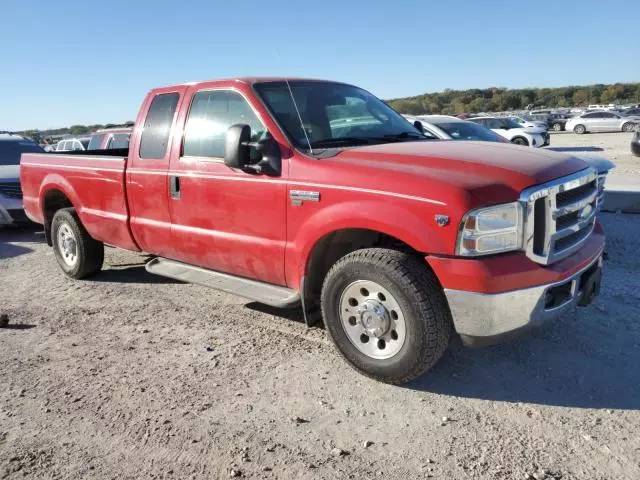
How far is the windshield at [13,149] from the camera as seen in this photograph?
10.6 metres

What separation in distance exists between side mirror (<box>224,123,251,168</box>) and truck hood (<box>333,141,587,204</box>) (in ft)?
2.10

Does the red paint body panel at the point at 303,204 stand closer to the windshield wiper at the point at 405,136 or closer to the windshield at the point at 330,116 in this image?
the windshield at the point at 330,116

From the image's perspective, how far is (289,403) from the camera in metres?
3.37

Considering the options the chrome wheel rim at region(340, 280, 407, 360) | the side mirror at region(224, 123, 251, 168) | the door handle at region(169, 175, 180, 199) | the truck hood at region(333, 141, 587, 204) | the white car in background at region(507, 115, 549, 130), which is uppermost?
the white car in background at region(507, 115, 549, 130)

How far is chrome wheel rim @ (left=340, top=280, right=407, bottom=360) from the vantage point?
3.41 meters

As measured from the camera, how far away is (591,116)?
3675 centimetres

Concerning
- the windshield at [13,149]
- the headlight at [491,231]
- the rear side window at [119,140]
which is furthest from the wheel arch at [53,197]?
the windshield at [13,149]

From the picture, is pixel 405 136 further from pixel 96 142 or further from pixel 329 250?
Answer: pixel 96 142

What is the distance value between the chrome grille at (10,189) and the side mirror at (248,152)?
711cm

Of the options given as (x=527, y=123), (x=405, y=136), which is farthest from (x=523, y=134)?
(x=405, y=136)

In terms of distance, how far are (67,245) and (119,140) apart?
512 centimetres

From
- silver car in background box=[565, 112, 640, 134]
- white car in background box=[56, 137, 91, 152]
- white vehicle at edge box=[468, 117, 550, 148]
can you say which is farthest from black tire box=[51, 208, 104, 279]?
silver car in background box=[565, 112, 640, 134]

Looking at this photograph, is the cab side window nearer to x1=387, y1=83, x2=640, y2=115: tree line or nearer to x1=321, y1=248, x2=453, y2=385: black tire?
x1=321, y1=248, x2=453, y2=385: black tire

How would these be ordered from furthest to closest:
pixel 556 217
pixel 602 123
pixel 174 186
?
pixel 602 123 < pixel 174 186 < pixel 556 217
